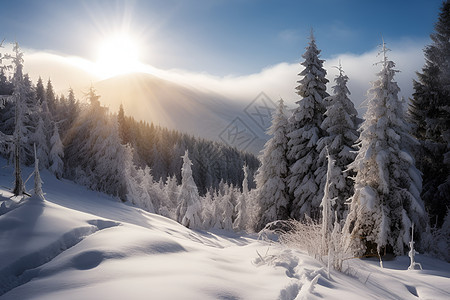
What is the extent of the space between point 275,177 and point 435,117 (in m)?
11.7

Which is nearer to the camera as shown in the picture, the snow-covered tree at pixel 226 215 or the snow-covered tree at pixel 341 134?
the snow-covered tree at pixel 341 134

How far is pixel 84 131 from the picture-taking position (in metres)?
23.2

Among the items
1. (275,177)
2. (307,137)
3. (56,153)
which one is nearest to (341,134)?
(307,137)

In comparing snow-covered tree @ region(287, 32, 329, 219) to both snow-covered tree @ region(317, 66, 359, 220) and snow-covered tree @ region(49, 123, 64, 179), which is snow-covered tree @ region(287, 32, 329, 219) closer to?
snow-covered tree @ region(317, 66, 359, 220)

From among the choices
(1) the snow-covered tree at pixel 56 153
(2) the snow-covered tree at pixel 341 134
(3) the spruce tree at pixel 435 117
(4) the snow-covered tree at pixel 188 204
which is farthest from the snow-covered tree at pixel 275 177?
(1) the snow-covered tree at pixel 56 153

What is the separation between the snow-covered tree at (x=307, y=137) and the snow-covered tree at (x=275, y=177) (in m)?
0.53

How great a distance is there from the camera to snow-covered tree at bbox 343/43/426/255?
490 inches

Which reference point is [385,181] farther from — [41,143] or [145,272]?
[41,143]

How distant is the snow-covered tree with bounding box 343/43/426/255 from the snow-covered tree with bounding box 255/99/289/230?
25.4 ft

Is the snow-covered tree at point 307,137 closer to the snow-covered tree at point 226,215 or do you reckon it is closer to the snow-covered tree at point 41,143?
the snow-covered tree at point 226,215

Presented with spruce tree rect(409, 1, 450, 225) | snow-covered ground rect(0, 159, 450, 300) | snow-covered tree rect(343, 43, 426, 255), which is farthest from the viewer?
spruce tree rect(409, 1, 450, 225)

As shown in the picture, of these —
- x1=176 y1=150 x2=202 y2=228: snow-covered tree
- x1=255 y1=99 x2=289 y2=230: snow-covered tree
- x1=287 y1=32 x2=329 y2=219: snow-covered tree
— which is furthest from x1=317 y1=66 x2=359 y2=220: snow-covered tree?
x1=176 y1=150 x2=202 y2=228: snow-covered tree

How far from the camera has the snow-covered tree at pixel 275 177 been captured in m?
20.5

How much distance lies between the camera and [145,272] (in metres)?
3.02
